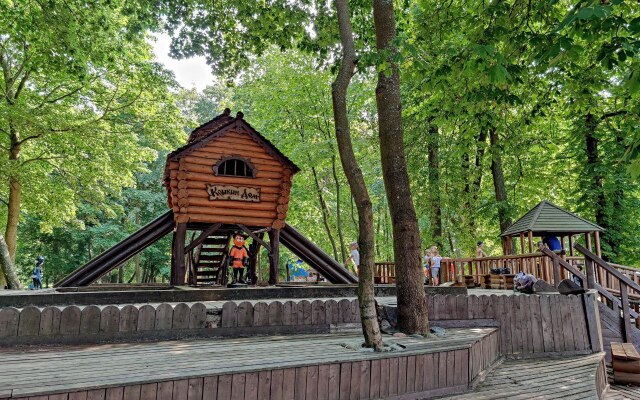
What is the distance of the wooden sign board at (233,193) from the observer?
37.5 ft

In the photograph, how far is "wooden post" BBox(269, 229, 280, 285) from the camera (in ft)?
38.8

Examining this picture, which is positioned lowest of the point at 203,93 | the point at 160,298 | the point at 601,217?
the point at 160,298

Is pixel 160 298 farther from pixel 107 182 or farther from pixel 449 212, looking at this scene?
pixel 449 212

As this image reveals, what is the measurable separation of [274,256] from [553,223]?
10381 millimetres

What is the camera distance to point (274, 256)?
39.3 ft

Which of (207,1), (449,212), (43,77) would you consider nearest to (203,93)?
(43,77)

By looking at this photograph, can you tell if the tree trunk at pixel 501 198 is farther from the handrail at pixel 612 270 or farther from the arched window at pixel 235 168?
the arched window at pixel 235 168

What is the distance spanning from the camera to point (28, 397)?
10.9 feet

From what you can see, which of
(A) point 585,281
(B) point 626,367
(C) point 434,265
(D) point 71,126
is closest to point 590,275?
(A) point 585,281

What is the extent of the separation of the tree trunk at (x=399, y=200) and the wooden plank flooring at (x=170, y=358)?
0.57 metres

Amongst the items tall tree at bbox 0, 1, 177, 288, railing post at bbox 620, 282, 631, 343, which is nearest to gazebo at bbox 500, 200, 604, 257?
railing post at bbox 620, 282, 631, 343

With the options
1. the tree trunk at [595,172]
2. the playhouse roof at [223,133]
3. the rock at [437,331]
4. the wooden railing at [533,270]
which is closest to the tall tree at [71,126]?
the playhouse roof at [223,133]

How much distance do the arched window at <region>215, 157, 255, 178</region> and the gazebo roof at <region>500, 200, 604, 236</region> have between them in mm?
10158

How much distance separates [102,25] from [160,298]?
7226 millimetres
